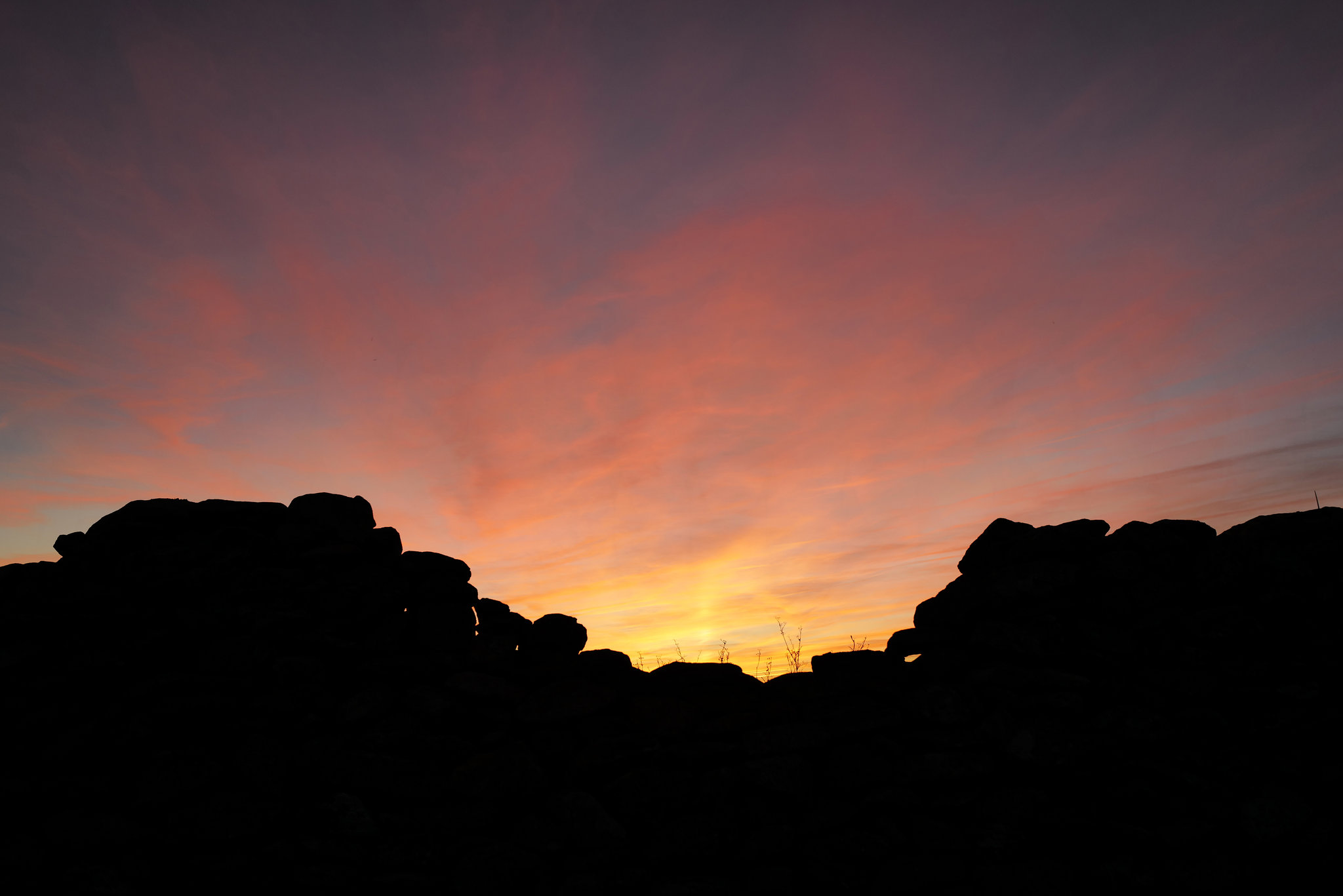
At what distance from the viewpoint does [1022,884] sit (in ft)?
16.1

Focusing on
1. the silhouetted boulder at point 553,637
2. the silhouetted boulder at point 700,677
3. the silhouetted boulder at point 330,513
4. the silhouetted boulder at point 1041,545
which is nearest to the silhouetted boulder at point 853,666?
the silhouetted boulder at point 700,677

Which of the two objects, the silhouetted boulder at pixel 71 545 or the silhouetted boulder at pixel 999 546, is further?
the silhouetted boulder at pixel 999 546

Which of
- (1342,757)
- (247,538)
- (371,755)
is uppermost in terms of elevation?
(247,538)

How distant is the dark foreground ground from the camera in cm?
494

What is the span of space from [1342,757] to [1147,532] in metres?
1.86

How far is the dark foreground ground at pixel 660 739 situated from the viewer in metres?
4.94

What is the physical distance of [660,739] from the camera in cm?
546

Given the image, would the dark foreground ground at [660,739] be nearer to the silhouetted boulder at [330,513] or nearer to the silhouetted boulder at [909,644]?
the silhouetted boulder at [909,644]

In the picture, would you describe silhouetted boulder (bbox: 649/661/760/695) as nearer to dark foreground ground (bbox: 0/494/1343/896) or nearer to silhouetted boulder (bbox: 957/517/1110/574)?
dark foreground ground (bbox: 0/494/1343/896)

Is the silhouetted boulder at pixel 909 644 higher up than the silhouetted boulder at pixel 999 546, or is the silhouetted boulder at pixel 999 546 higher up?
the silhouetted boulder at pixel 999 546

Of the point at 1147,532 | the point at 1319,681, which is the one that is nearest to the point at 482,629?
the point at 1147,532

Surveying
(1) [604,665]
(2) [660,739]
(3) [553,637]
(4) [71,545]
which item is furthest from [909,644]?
(4) [71,545]

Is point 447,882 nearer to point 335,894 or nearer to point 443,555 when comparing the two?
point 335,894

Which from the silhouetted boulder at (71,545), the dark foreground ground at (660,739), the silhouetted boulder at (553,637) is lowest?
the dark foreground ground at (660,739)
